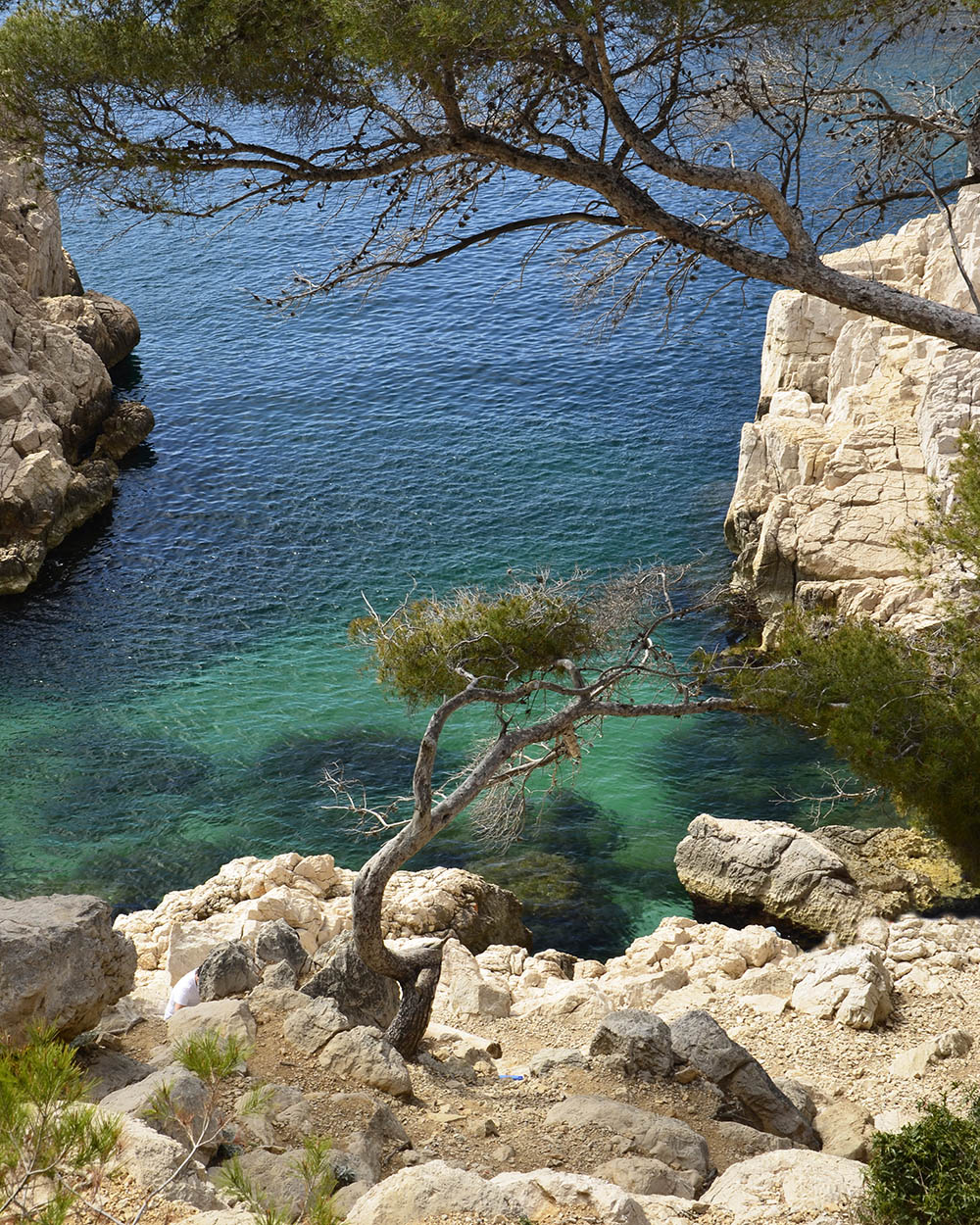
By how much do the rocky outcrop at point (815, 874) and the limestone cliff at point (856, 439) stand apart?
12.0 ft

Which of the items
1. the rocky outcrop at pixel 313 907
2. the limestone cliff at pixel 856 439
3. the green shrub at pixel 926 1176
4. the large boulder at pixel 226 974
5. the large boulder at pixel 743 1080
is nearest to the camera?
the green shrub at pixel 926 1176

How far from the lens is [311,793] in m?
21.2

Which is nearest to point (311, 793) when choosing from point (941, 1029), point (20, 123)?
point (941, 1029)

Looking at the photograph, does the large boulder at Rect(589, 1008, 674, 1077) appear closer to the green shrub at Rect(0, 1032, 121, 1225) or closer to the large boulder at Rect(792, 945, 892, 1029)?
the large boulder at Rect(792, 945, 892, 1029)

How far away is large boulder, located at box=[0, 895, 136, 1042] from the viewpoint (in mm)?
9281

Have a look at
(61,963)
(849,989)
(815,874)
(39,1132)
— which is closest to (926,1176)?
(39,1132)

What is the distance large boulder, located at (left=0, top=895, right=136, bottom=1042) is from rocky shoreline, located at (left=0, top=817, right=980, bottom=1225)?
0.03 meters

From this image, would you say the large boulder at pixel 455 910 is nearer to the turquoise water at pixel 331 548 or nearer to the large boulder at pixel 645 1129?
the turquoise water at pixel 331 548

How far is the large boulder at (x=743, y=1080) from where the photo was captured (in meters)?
10.8

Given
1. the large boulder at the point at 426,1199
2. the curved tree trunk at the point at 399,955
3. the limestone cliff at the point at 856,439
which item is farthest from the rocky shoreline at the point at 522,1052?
the limestone cliff at the point at 856,439

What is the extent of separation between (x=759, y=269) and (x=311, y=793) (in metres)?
14.5

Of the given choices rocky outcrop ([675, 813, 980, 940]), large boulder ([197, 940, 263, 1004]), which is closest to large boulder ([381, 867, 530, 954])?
rocky outcrop ([675, 813, 980, 940])

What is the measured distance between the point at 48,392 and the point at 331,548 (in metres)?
9.76

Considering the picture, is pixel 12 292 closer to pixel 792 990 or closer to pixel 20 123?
pixel 20 123
